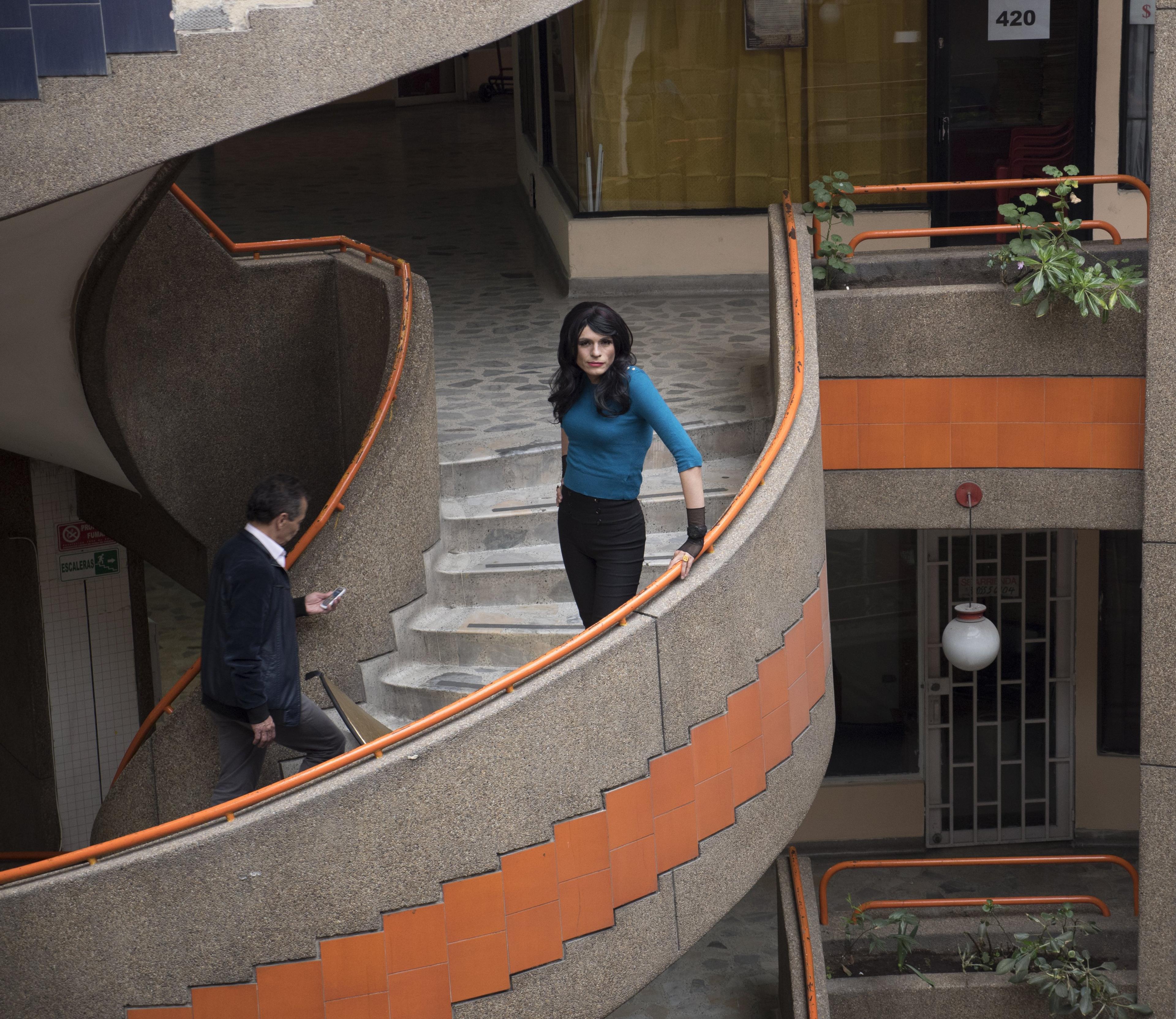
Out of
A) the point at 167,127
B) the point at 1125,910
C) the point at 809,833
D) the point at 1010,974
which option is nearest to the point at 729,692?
the point at 167,127

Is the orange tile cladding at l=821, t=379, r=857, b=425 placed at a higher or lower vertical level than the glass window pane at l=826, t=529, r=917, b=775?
higher

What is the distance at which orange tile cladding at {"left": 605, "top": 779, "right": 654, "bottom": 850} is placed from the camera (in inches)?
204

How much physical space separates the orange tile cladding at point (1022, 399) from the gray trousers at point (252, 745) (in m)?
4.22

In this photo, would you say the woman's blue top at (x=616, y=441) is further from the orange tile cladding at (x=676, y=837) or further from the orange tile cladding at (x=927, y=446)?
the orange tile cladding at (x=927, y=446)

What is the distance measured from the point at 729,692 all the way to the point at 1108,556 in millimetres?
6757

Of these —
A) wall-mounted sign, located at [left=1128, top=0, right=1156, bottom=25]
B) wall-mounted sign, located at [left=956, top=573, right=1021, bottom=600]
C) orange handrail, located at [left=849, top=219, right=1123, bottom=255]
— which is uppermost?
wall-mounted sign, located at [left=1128, top=0, right=1156, bottom=25]

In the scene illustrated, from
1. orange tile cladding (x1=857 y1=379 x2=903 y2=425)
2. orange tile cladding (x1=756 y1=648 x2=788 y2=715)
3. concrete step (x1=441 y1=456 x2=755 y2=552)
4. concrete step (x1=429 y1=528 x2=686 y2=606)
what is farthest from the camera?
orange tile cladding (x1=857 y1=379 x2=903 y2=425)

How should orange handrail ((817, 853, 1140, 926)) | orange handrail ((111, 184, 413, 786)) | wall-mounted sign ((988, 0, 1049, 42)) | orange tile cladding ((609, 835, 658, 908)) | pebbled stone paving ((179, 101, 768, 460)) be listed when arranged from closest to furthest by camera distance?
orange tile cladding ((609, 835, 658, 908))
orange handrail ((111, 184, 413, 786))
pebbled stone paving ((179, 101, 768, 460))
orange handrail ((817, 853, 1140, 926))
wall-mounted sign ((988, 0, 1049, 42))

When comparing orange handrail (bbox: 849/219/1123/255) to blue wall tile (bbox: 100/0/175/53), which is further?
orange handrail (bbox: 849/219/1123/255)

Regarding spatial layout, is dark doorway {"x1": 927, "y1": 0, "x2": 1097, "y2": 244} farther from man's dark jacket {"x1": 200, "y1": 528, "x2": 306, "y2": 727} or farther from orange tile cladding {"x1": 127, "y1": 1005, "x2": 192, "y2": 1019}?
orange tile cladding {"x1": 127, "y1": 1005, "x2": 192, "y2": 1019}

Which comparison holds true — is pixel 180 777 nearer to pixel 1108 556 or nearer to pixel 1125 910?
pixel 1125 910

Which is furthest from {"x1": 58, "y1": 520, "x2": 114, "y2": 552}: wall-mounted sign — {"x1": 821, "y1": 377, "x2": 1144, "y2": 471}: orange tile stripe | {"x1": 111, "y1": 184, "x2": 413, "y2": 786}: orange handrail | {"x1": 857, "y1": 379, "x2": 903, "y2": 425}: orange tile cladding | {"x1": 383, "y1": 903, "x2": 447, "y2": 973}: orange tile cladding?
{"x1": 383, "y1": 903, "x2": 447, "y2": 973}: orange tile cladding

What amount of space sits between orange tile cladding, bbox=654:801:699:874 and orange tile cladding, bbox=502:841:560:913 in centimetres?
45

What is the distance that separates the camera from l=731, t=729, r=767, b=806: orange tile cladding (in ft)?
18.4
